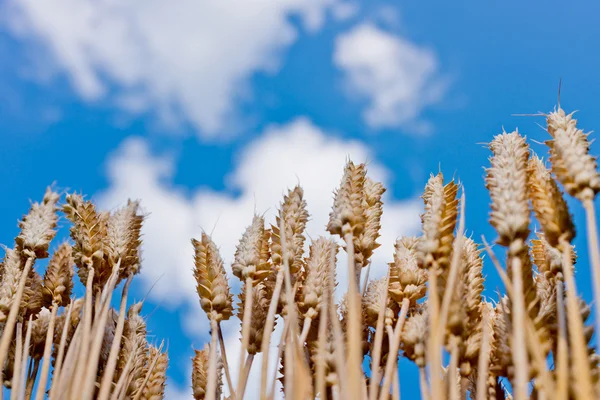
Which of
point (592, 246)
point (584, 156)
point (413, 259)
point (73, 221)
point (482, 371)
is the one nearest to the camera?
point (592, 246)

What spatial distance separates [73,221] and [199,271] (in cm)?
61

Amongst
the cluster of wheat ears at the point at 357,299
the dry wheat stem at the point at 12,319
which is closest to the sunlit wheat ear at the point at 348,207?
the cluster of wheat ears at the point at 357,299

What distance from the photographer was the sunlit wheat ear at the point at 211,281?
85.4 inches

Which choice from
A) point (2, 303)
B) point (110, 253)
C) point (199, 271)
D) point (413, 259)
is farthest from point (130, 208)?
point (413, 259)

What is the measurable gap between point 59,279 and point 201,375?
719 mm

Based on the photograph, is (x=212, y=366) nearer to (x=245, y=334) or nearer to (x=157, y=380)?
(x=245, y=334)

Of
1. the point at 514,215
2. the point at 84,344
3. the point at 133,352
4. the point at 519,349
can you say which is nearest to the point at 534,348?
the point at 519,349

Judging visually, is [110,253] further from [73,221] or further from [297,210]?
[297,210]

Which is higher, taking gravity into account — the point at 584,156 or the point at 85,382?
the point at 584,156

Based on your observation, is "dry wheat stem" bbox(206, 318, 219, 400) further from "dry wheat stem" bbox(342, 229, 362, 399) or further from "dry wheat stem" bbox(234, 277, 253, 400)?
"dry wheat stem" bbox(342, 229, 362, 399)

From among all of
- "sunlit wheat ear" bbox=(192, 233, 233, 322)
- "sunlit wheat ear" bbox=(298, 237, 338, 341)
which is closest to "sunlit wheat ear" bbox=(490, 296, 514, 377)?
"sunlit wheat ear" bbox=(298, 237, 338, 341)

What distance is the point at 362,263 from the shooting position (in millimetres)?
2281

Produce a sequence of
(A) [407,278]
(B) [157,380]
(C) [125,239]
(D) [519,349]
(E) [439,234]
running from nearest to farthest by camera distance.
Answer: (D) [519,349] < (E) [439,234] < (A) [407,278] < (C) [125,239] < (B) [157,380]

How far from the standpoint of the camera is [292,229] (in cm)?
227
